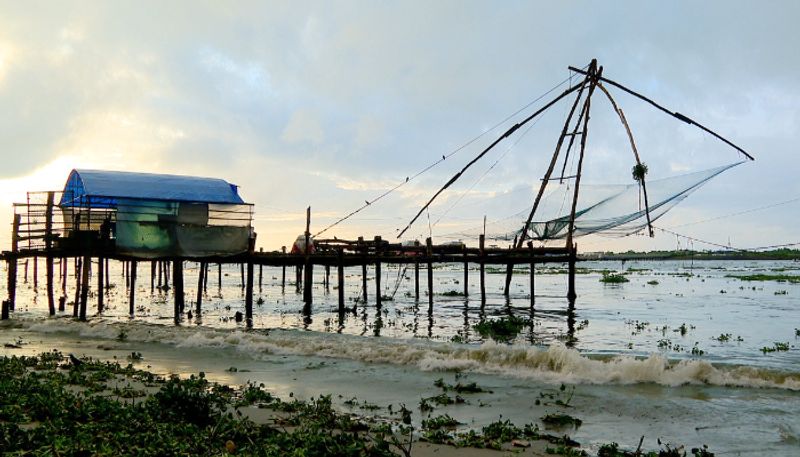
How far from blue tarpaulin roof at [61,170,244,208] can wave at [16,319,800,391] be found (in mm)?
4879

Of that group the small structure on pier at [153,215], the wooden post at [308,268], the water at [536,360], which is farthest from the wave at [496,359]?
the wooden post at [308,268]

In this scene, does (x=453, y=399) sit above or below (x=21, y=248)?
below

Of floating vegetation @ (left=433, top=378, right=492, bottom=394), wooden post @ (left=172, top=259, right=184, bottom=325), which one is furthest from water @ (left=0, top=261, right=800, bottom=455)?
wooden post @ (left=172, top=259, right=184, bottom=325)

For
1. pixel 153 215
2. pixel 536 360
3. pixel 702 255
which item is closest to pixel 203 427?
pixel 536 360

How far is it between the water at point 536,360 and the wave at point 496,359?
3cm

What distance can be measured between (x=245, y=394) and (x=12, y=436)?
3371 millimetres

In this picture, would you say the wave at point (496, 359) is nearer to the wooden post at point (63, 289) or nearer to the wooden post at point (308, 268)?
the wooden post at point (308, 268)

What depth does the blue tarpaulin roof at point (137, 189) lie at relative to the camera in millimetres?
20125

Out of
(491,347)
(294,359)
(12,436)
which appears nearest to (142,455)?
(12,436)

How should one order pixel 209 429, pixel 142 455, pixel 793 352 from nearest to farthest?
1. pixel 142 455
2. pixel 209 429
3. pixel 793 352

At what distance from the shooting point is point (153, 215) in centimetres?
2033

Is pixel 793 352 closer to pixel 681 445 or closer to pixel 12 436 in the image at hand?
pixel 681 445

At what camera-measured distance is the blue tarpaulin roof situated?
66.0ft

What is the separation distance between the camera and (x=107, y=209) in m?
21.0
